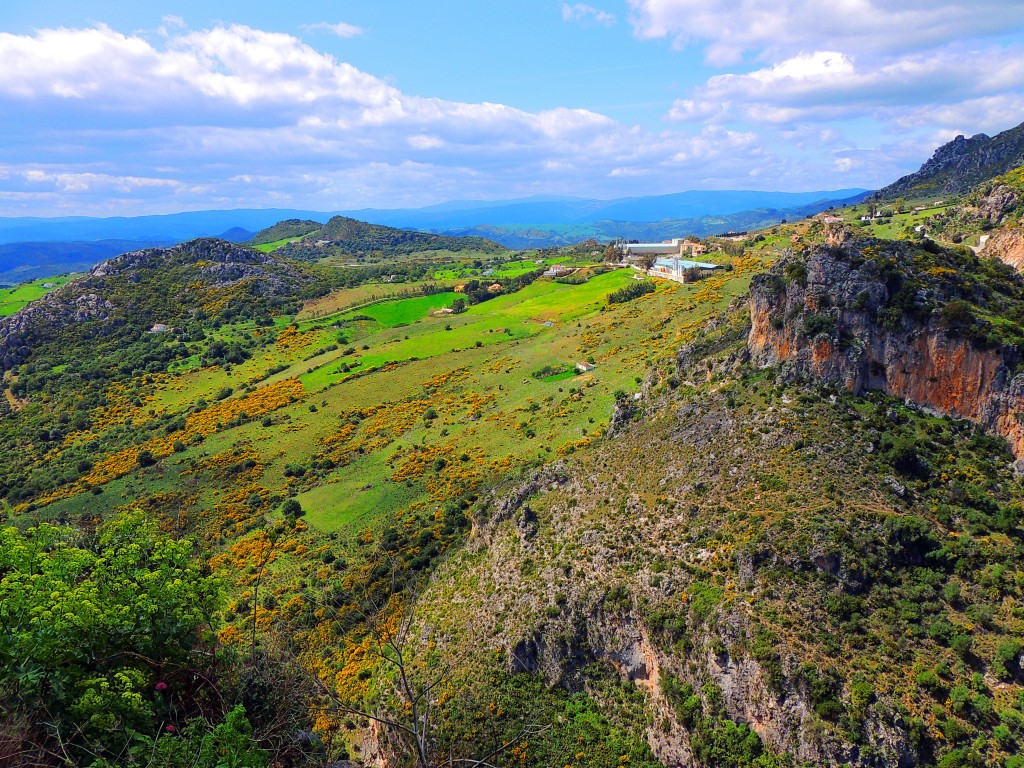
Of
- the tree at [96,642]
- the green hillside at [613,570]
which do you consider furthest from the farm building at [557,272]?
the tree at [96,642]

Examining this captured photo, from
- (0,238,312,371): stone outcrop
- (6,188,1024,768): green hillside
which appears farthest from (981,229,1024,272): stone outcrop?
(0,238,312,371): stone outcrop

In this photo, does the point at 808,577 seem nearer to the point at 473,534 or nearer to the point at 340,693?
the point at 473,534

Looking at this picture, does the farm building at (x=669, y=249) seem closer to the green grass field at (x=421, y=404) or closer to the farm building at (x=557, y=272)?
the farm building at (x=557, y=272)

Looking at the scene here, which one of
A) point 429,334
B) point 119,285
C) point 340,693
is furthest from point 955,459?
point 119,285

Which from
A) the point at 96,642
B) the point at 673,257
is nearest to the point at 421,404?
the point at 96,642

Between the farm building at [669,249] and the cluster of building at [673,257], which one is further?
the farm building at [669,249]

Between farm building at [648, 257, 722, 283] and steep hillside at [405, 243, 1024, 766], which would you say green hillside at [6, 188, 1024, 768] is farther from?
farm building at [648, 257, 722, 283]
